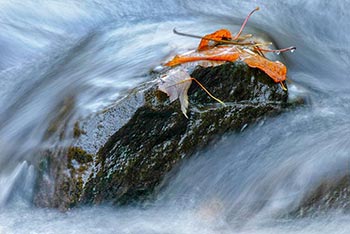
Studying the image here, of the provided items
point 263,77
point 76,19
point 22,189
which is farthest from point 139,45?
point 22,189

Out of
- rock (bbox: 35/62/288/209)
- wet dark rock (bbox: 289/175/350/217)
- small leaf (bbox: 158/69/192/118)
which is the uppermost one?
small leaf (bbox: 158/69/192/118)

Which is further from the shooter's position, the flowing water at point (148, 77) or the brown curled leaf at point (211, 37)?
the brown curled leaf at point (211, 37)

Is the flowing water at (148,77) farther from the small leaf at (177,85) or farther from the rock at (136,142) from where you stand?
the small leaf at (177,85)

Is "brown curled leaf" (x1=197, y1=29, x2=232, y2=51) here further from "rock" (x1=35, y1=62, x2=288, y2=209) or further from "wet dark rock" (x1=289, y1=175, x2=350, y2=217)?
"wet dark rock" (x1=289, y1=175, x2=350, y2=217)

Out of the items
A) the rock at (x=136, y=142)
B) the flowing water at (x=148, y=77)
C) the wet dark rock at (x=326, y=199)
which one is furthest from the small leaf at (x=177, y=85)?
the wet dark rock at (x=326, y=199)

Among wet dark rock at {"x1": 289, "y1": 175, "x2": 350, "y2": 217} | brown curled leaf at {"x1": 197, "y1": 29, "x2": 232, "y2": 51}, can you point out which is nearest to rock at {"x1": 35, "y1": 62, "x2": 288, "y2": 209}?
brown curled leaf at {"x1": 197, "y1": 29, "x2": 232, "y2": 51}

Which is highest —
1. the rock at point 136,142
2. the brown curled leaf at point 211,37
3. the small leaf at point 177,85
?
the brown curled leaf at point 211,37

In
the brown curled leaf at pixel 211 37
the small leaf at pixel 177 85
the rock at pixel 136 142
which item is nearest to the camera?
the rock at pixel 136 142
